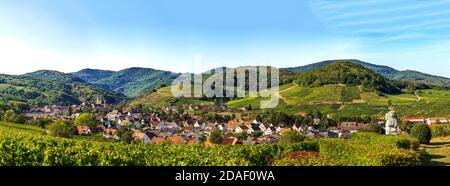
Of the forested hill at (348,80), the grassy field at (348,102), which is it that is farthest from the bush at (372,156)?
the forested hill at (348,80)

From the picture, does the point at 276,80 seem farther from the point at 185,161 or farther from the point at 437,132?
the point at 185,161

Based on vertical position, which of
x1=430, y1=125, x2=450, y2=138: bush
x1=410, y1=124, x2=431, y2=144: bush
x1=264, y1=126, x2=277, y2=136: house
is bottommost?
x1=264, y1=126, x2=277, y2=136: house

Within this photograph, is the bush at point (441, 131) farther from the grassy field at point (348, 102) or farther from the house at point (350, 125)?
the grassy field at point (348, 102)

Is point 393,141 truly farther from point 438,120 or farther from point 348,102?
point 348,102

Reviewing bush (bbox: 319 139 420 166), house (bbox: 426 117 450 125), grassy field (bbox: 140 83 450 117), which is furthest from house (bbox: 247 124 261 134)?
bush (bbox: 319 139 420 166)

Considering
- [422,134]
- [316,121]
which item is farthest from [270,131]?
[422,134]

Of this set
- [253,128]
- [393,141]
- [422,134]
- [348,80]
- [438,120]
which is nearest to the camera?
[393,141]

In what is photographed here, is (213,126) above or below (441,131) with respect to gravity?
below

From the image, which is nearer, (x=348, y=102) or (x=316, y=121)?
(x=316, y=121)

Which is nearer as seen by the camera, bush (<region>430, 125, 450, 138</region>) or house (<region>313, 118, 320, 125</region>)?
bush (<region>430, 125, 450, 138</region>)

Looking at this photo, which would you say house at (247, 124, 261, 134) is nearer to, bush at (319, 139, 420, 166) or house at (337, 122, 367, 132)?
house at (337, 122, 367, 132)

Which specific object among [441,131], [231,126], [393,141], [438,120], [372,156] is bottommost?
[231,126]


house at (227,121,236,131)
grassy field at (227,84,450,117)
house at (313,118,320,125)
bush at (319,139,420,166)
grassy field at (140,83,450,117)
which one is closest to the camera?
bush at (319,139,420,166)
